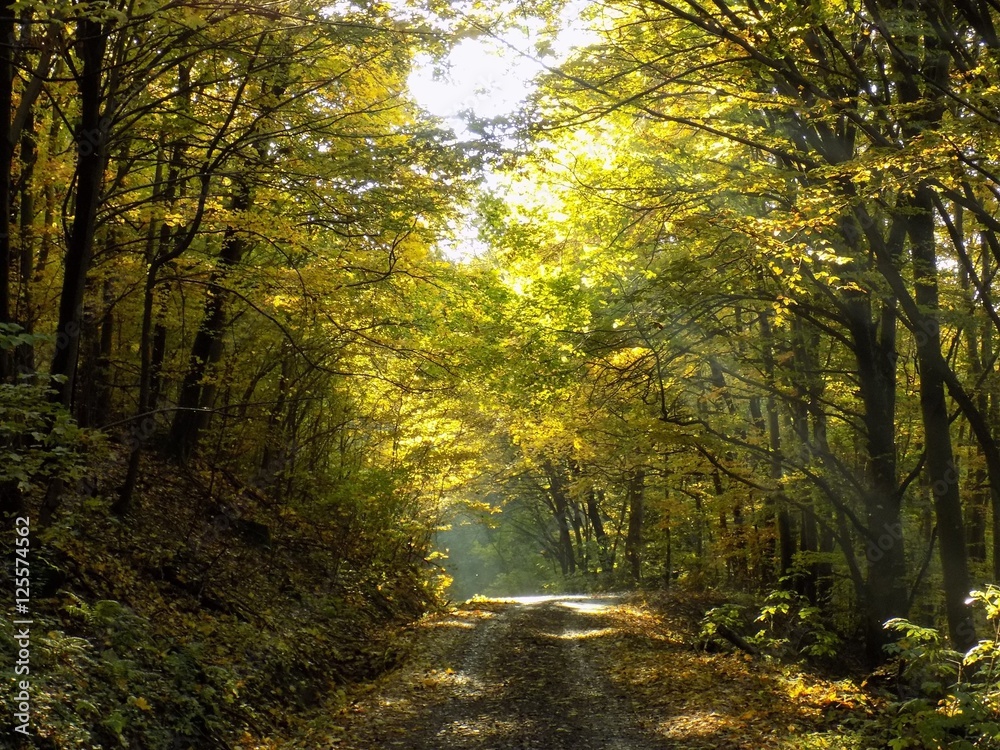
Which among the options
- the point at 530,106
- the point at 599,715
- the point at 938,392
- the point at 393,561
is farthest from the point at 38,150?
the point at 938,392

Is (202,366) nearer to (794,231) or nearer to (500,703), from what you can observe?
(500,703)

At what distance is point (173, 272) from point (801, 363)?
11.0 meters

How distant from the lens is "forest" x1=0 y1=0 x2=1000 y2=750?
6.61 m

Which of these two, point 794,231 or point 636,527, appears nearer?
point 794,231

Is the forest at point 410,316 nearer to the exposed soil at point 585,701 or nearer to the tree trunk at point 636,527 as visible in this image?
the exposed soil at point 585,701

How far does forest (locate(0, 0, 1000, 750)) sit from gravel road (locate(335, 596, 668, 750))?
30.3 inches

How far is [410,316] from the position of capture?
13617 millimetres

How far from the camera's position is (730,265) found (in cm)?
998

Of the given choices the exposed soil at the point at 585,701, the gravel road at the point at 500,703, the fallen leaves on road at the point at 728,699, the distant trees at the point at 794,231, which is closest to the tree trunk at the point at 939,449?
the distant trees at the point at 794,231

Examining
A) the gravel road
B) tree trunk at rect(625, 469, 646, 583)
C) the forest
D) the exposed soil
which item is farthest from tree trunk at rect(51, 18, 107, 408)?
tree trunk at rect(625, 469, 646, 583)

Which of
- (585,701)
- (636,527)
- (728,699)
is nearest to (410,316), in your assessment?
(585,701)

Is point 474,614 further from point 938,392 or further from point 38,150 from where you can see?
point 38,150

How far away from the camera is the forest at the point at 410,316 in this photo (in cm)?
661

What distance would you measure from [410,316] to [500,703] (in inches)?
281
